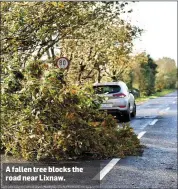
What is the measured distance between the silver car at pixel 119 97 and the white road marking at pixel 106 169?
8.28ft

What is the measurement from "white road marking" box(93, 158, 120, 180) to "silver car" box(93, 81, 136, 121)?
2.52 m

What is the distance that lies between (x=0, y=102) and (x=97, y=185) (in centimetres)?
201

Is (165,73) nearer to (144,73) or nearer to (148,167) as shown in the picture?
(144,73)

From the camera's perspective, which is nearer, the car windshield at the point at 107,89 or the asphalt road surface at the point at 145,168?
the car windshield at the point at 107,89

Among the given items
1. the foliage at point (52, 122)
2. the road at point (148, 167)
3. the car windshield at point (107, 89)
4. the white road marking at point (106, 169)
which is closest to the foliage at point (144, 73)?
the car windshield at point (107, 89)

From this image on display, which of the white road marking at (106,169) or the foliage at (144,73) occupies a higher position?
the foliage at (144,73)

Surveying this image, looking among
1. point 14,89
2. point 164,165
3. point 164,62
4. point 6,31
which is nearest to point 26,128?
point 14,89

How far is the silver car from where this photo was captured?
11.8 ft

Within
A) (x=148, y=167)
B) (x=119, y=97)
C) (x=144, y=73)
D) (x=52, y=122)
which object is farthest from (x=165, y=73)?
(x=148, y=167)

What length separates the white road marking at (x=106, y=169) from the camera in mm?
6447

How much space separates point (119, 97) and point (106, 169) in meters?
3.19

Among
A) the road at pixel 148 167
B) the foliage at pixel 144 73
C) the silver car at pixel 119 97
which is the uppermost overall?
the foliage at pixel 144 73

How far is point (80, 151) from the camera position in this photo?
730 cm

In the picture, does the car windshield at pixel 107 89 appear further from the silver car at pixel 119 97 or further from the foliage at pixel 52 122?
the foliage at pixel 52 122
